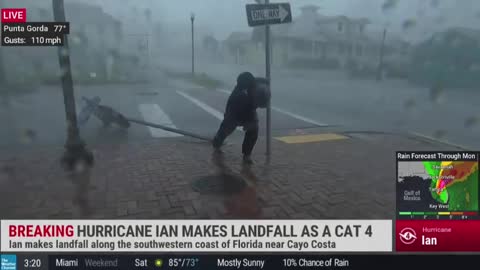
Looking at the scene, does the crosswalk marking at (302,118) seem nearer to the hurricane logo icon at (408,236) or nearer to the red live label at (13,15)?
the hurricane logo icon at (408,236)

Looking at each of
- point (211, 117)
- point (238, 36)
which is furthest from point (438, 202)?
point (238, 36)

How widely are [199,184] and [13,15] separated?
93.9 inches

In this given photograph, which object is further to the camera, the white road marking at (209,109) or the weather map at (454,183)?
the white road marking at (209,109)

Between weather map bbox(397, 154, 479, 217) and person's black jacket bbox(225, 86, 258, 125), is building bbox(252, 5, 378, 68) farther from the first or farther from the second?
weather map bbox(397, 154, 479, 217)

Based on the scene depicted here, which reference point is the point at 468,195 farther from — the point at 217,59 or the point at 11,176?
the point at 217,59

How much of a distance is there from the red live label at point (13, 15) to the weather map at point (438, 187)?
Result: 11.1 ft

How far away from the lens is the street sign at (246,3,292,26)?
4.32 meters

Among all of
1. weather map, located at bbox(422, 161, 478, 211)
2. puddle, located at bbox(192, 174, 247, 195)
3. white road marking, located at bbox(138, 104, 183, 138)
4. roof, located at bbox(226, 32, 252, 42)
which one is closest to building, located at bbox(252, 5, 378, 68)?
roof, located at bbox(226, 32, 252, 42)

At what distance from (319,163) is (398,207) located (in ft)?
7.30

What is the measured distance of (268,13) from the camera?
433 cm

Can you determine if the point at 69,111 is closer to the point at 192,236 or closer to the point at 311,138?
the point at 192,236

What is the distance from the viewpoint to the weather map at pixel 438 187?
246cm

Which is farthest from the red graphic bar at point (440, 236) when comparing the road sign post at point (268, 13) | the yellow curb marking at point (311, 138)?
the yellow curb marking at point (311, 138)

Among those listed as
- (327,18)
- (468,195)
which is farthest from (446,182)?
(327,18)
